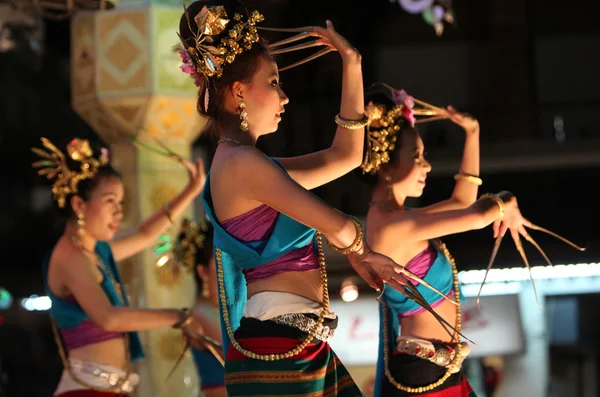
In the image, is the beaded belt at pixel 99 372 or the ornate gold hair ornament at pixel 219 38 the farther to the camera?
the beaded belt at pixel 99 372

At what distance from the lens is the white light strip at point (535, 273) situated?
6244mm

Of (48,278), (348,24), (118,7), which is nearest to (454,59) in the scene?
(348,24)

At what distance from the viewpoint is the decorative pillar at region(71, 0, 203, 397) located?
4730mm

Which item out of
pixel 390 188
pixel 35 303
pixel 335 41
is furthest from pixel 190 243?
pixel 35 303

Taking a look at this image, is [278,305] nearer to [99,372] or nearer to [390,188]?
[390,188]

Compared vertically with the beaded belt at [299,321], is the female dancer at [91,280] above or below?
below

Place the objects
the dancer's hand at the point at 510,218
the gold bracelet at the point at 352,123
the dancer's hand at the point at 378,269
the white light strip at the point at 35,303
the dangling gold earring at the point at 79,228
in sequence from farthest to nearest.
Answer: the white light strip at the point at 35,303 → the dangling gold earring at the point at 79,228 → the dancer's hand at the point at 510,218 → the gold bracelet at the point at 352,123 → the dancer's hand at the point at 378,269

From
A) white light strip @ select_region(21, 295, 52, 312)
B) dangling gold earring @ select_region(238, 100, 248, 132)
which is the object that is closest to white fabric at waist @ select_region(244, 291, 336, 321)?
dangling gold earring @ select_region(238, 100, 248, 132)

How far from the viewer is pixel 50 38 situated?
27.1ft

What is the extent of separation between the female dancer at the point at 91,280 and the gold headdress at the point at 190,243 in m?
0.58

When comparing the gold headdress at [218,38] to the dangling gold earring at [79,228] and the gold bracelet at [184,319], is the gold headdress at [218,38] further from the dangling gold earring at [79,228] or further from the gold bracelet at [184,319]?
the dangling gold earring at [79,228]

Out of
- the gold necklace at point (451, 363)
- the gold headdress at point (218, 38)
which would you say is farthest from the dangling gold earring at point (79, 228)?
the gold headdress at point (218, 38)

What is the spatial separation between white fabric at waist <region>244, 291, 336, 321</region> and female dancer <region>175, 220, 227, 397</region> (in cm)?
181

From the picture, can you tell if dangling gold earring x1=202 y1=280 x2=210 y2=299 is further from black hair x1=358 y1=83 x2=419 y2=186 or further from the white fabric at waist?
the white fabric at waist
